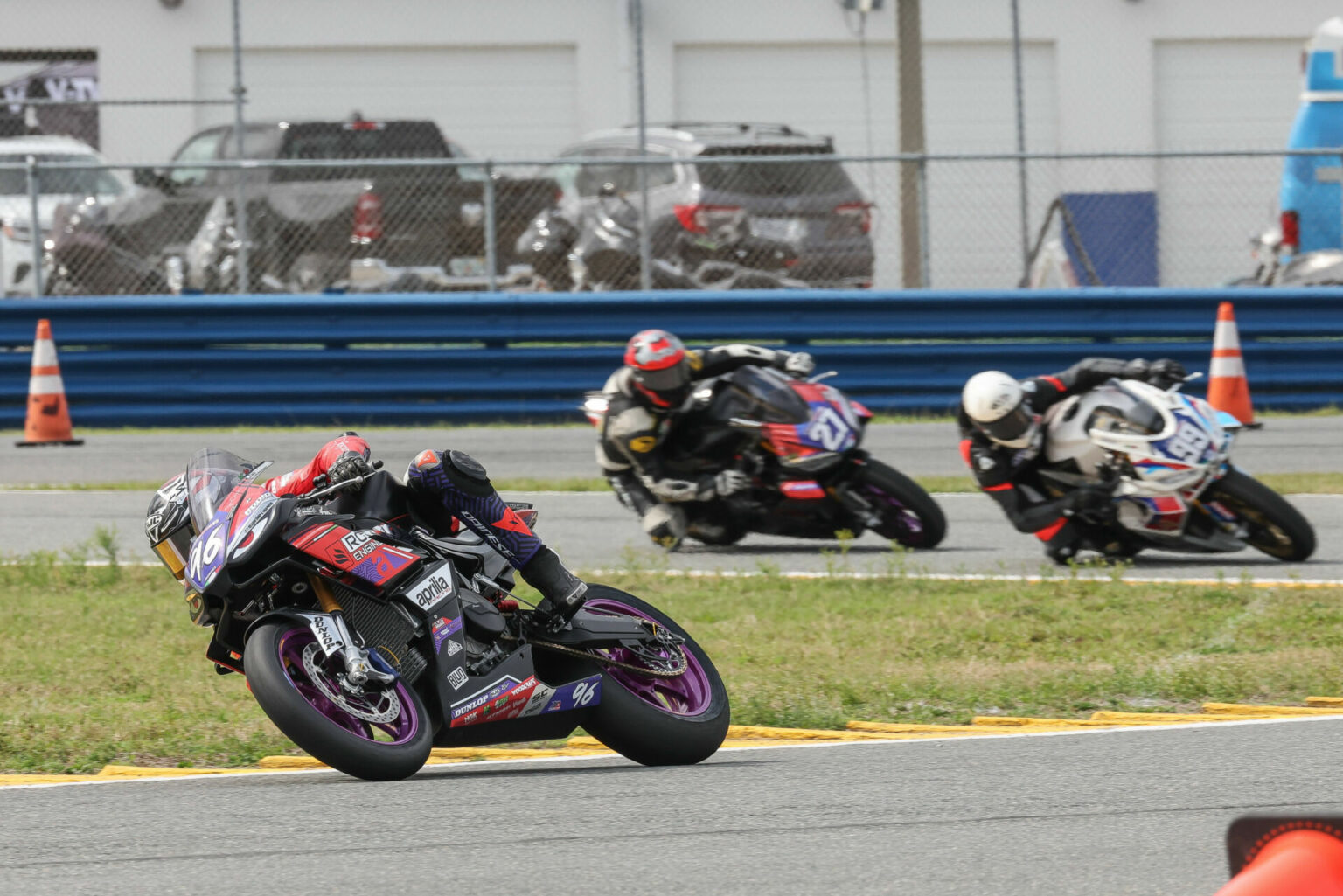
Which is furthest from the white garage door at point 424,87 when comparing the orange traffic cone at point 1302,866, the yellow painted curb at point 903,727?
the orange traffic cone at point 1302,866

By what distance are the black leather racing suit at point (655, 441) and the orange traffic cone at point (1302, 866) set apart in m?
8.02

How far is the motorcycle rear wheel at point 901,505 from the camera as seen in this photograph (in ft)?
34.7

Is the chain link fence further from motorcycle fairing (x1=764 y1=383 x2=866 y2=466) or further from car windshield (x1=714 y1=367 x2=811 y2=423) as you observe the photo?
motorcycle fairing (x1=764 y1=383 x2=866 y2=466)

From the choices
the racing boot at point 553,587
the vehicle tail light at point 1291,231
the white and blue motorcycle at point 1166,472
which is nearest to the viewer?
the racing boot at point 553,587

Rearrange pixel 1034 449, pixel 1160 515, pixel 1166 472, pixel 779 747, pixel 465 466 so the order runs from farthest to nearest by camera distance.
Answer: pixel 1034 449 → pixel 1160 515 → pixel 1166 472 → pixel 779 747 → pixel 465 466

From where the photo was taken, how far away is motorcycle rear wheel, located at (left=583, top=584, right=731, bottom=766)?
5.95 metres

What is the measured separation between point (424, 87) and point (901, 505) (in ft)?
60.4

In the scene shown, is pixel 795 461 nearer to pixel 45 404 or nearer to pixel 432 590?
pixel 432 590

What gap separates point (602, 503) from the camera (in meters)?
12.8

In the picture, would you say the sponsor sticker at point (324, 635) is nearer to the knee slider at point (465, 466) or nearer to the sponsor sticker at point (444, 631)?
the sponsor sticker at point (444, 631)

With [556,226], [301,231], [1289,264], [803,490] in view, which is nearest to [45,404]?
[301,231]

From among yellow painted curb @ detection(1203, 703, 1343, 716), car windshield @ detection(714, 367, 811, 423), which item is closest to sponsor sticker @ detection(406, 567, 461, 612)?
yellow painted curb @ detection(1203, 703, 1343, 716)

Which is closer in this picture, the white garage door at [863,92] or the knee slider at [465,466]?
the knee slider at [465,466]

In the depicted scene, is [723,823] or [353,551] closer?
[723,823]
